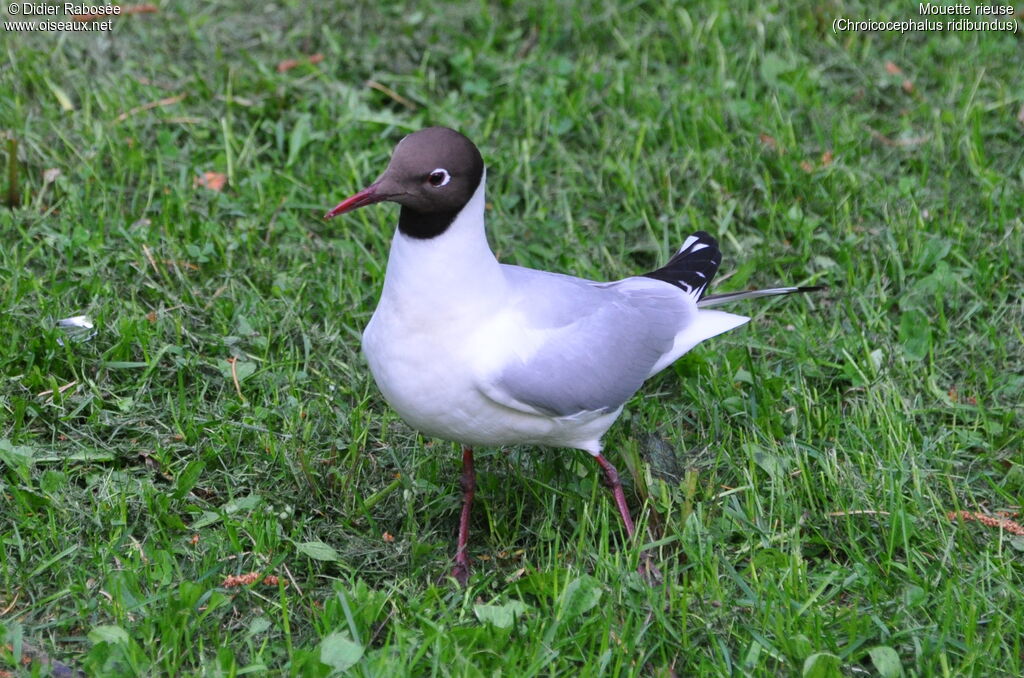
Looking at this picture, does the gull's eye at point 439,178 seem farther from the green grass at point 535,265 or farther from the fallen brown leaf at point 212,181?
the fallen brown leaf at point 212,181

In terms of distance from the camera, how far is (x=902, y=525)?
11.8 feet

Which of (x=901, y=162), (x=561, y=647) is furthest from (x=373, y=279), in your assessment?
(x=901, y=162)

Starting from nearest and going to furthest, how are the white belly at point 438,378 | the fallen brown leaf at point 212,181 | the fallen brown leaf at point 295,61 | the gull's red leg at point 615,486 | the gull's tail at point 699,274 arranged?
the white belly at point 438,378 < the gull's red leg at point 615,486 < the gull's tail at point 699,274 < the fallen brown leaf at point 212,181 < the fallen brown leaf at point 295,61

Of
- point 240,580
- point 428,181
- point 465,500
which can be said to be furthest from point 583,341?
point 240,580

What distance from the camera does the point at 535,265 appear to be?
197 inches

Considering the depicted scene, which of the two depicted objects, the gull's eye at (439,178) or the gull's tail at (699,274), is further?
the gull's tail at (699,274)

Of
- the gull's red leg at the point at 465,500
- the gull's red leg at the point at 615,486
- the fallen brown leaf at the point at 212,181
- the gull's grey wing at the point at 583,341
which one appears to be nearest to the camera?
the gull's grey wing at the point at 583,341

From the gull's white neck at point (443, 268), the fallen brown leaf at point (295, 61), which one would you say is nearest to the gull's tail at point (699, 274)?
the gull's white neck at point (443, 268)

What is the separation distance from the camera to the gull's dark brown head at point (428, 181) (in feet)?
10.5

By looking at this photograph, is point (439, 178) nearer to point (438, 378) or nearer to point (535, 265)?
point (438, 378)

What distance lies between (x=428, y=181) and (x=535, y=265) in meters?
1.82

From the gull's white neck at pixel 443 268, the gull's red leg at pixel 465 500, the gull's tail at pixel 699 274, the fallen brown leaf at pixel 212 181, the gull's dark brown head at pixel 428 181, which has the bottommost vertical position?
the gull's red leg at pixel 465 500

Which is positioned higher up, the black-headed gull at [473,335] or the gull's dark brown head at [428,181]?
the gull's dark brown head at [428,181]

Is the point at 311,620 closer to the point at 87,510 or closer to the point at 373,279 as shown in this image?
the point at 87,510
